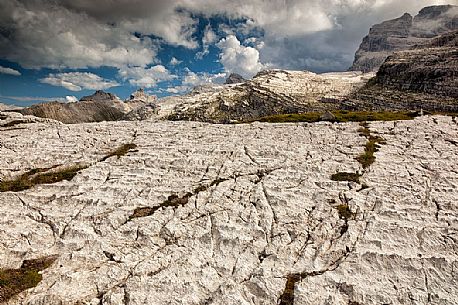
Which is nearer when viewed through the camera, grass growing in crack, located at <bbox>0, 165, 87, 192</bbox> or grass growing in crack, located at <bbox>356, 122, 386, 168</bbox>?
grass growing in crack, located at <bbox>0, 165, 87, 192</bbox>

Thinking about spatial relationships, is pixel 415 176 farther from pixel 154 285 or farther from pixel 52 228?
pixel 52 228

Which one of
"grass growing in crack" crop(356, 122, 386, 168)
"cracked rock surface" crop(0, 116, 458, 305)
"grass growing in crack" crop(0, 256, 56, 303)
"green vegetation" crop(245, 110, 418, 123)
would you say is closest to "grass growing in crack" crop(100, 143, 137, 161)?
"cracked rock surface" crop(0, 116, 458, 305)

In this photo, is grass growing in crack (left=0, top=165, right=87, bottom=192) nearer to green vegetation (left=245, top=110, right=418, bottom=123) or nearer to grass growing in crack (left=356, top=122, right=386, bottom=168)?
grass growing in crack (left=356, top=122, right=386, bottom=168)

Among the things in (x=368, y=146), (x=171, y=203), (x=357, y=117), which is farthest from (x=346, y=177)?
(x=357, y=117)

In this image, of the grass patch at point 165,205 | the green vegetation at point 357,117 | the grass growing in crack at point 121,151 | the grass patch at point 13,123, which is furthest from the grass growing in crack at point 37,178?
the green vegetation at point 357,117

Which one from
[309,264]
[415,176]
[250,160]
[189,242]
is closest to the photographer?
[309,264]

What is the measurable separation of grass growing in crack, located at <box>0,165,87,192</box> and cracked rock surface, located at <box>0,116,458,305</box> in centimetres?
142

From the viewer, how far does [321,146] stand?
141 ft

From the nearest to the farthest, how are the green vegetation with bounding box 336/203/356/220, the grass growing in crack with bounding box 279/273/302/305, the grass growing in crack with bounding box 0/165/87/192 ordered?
the grass growing in crack with bounding box 279/273/302/305 < the green vegetation with bounding box 336/203/356/220 < the grass growing in crack with bounding box 0/165/87/192

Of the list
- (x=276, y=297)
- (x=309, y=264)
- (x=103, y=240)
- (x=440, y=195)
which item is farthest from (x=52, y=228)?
(x=440, y=195)

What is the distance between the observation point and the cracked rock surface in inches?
827

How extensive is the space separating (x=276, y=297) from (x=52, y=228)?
1913cm

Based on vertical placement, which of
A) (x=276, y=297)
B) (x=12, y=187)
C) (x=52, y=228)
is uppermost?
(x=12, y=187)

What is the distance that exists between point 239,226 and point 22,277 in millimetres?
15830
